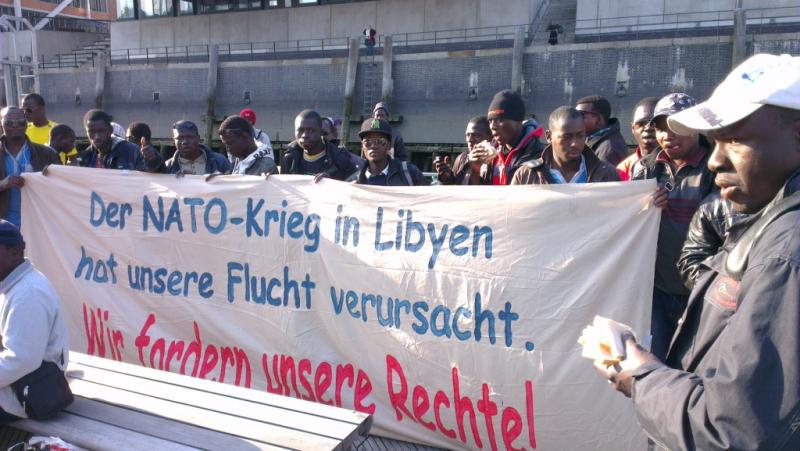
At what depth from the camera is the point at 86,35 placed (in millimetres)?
38688

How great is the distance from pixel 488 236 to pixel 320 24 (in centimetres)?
2694

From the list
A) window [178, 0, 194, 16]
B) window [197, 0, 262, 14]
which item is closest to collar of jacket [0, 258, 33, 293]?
window [197, 0, 262, 14]

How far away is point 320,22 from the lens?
2830 centimetres

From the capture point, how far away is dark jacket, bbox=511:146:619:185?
3.39 meters

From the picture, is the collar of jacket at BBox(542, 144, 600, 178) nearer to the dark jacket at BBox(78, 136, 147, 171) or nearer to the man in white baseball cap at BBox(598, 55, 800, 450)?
the man in white baseball cap at BBox(598, 55, 800, 450)

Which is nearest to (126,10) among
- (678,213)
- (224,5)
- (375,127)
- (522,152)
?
(224,5)

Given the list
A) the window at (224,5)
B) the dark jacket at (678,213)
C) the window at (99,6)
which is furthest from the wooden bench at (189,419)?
the window at (99,6)

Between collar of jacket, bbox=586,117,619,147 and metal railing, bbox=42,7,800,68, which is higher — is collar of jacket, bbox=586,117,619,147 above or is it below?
below

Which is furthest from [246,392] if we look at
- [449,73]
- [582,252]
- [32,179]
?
[449,73]

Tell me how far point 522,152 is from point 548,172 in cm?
64

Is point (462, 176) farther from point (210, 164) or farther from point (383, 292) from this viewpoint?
point (210, 164)

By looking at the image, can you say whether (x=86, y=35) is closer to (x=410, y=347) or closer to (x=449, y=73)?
(x=449, y=73)

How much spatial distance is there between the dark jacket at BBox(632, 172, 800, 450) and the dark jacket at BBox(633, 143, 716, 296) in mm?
1681

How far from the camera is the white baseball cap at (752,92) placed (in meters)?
1.23
